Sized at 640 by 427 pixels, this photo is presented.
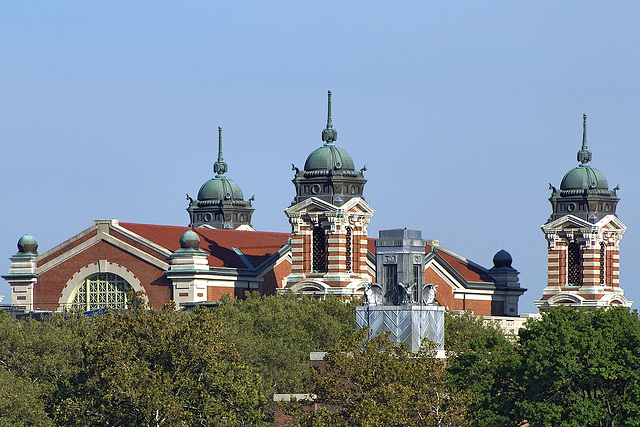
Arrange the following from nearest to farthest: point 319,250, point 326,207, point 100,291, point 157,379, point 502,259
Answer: point 157,379 → point 326,207 → point 319,250 → point 100,291 → point 502,259

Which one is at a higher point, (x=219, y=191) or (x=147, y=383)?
(x=219, y=191)

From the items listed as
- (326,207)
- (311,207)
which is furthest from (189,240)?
(326,207)

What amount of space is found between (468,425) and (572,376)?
4.98 metres

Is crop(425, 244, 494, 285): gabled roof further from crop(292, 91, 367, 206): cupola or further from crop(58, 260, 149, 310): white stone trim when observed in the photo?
crop(58, 260, 149, 310): white stone trim

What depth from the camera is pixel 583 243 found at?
132625 millimetres

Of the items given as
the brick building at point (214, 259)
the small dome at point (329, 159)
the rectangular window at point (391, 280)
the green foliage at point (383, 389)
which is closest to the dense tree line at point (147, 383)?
the green foliage at point (383, 389)

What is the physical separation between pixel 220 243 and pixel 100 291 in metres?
10.8

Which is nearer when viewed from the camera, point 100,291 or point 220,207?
point 100,291

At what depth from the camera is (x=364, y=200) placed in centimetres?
12162

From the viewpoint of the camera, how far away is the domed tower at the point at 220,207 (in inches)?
6078

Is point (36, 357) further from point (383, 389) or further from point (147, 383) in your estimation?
point (383, 389)

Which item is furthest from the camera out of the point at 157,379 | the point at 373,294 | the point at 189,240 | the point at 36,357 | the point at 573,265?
the point at 573,265

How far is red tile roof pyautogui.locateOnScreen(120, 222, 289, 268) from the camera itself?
126 meters

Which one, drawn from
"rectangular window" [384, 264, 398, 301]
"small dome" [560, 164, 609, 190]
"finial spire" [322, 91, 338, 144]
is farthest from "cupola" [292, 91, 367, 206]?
"rectangular window" [384, 264, 398, 301]
